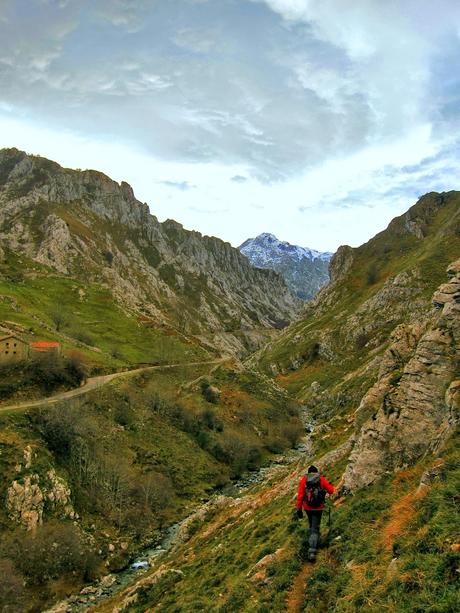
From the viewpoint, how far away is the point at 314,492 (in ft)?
54.3

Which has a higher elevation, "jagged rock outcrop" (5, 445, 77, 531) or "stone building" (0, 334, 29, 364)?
"stone building" (0, 334, 29, 364)

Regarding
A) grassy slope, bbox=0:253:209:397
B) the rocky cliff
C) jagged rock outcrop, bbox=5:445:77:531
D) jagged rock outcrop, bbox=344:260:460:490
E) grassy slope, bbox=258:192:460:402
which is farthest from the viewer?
grassy slope, bbox=258:192:460:402

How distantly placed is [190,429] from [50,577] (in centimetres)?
4539

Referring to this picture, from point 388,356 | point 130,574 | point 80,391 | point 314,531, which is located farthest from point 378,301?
point 314,531

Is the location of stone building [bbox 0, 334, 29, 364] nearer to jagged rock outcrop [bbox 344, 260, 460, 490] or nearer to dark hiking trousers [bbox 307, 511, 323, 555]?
jagged rock outcrop [bbox 344, 260, 460, 490]

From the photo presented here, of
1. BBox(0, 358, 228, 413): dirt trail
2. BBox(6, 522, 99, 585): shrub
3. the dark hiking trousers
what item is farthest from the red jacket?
BBox(0, 358, 228, 413): dirt trail

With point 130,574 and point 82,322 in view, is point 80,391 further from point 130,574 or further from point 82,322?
point 82,322

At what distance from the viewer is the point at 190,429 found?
8981 centimetres

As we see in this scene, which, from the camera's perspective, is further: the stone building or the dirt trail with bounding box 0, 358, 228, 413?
the stone building

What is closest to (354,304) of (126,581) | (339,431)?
(339,431)

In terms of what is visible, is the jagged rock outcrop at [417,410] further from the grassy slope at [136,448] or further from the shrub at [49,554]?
the grassy slope at [136,448]

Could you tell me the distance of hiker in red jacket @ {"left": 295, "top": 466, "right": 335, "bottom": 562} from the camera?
16.5 m

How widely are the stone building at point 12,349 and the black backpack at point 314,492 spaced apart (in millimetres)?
72064

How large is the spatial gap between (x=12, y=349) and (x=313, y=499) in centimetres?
7345
